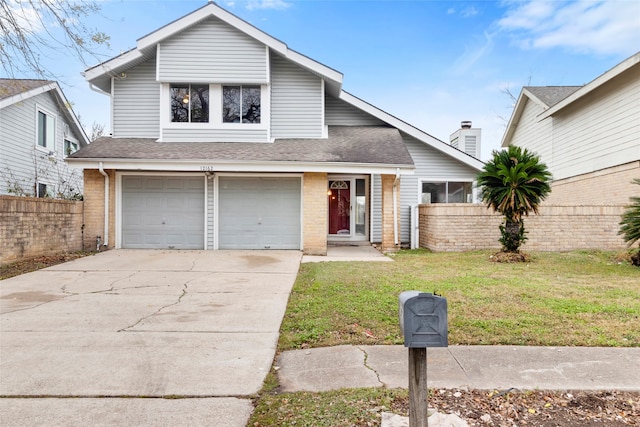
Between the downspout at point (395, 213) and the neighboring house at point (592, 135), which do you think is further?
the neighboring house at point (592, 135)

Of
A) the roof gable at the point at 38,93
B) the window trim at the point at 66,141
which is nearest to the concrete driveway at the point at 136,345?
the roof gable at the point at 38,93

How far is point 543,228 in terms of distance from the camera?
12.1 m

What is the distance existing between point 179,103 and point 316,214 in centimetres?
612

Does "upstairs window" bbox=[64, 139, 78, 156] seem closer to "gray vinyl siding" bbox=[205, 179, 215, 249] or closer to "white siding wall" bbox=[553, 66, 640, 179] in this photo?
"gray vinyl siding" bbox=[205, 179, 215, 249]

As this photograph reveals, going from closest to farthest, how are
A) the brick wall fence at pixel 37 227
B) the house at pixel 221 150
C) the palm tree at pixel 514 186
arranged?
the brick wall fence at pixel 37 227
the palm tree at pixel 514 186
the house at pixel 221 150

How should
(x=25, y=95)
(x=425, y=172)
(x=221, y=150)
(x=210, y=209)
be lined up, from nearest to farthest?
(x=221, y=150)
(x=210, y=209)
(x=425, y=172)
(x=25, y=95)

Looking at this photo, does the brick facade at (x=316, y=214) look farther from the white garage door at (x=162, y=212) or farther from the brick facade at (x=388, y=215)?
the white garage door at (x=162, y=212)

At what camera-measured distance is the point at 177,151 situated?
12109 mm

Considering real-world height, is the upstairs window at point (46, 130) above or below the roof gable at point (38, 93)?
below

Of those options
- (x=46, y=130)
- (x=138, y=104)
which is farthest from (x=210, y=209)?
(x=46, y=130)

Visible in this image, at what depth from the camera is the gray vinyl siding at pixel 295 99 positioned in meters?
13.6

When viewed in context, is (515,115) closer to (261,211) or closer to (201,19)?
(261,211)

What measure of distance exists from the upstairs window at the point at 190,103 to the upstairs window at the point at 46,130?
926 cm

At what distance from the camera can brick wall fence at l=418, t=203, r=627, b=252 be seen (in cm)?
1205
